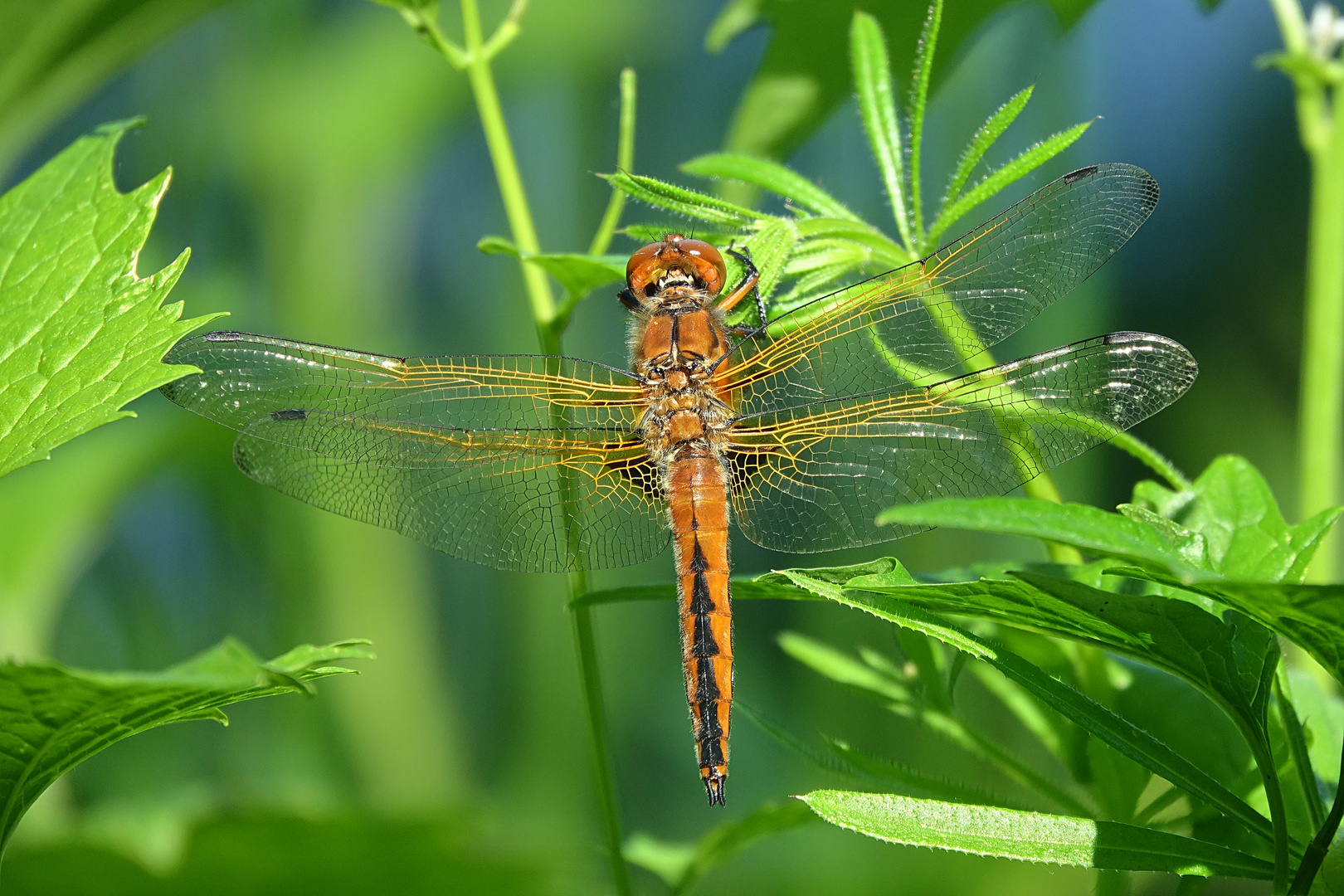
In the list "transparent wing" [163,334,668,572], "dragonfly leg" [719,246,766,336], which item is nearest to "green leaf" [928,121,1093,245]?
"dragonfly leg" [719,246,766,336]

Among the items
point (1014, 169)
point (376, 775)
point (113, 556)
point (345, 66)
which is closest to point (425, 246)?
point (345, 66)

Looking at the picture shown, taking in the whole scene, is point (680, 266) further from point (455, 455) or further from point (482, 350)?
point (482, 350)

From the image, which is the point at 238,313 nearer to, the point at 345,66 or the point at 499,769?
the point at 345,66

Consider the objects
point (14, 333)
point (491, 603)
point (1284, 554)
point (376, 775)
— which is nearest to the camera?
point (1284, 554)

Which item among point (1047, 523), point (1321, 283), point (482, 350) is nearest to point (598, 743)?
point (1047, 523)

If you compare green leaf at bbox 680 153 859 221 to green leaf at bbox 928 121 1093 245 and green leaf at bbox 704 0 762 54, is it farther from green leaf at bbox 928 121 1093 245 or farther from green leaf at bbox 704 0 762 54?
green leaf at bbox 704 0 762 54

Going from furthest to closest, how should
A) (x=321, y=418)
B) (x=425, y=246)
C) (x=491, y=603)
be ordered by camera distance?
1. (x=425, y=246)
2. (x=491, y=603)
3. (x=321, y=418)

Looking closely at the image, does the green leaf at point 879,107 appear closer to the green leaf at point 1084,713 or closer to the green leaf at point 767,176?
the green leaf at point 767,176

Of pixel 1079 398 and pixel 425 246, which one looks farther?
pixel 425 246
